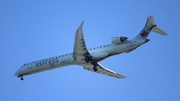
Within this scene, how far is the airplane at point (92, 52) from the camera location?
43.1m

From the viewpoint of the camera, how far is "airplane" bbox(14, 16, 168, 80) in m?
43.1

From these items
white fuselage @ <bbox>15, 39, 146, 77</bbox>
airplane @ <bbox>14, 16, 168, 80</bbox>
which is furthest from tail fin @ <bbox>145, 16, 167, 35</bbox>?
white fuselage @ <bbox>15, 39, 146, 77</bbox>

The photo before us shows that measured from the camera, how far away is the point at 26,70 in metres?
49.9

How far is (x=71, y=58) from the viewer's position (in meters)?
47.0

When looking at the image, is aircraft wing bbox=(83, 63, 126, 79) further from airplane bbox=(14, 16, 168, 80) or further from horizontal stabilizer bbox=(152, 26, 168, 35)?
horizontal stabilizer bbox=(152, 26, 168, 35)

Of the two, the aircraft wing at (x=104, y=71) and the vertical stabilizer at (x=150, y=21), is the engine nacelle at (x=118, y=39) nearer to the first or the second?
the vertical stabilizer at (x=150, y=21)

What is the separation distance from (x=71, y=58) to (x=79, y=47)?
141 inches

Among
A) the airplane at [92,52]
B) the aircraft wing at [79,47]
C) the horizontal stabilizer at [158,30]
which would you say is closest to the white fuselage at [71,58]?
the airplane at [92,52]

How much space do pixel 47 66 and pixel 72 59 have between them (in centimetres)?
389

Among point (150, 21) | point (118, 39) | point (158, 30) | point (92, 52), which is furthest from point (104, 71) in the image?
point (158, 30)

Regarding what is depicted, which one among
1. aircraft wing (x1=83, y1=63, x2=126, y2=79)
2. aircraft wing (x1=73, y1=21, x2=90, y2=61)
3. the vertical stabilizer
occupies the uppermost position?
the vertical stabilizer

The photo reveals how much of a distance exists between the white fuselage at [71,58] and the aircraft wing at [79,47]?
3.37 ft

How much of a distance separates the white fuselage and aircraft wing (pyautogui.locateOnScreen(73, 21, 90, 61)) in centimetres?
103

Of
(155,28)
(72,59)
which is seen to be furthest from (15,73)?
(155,28)
